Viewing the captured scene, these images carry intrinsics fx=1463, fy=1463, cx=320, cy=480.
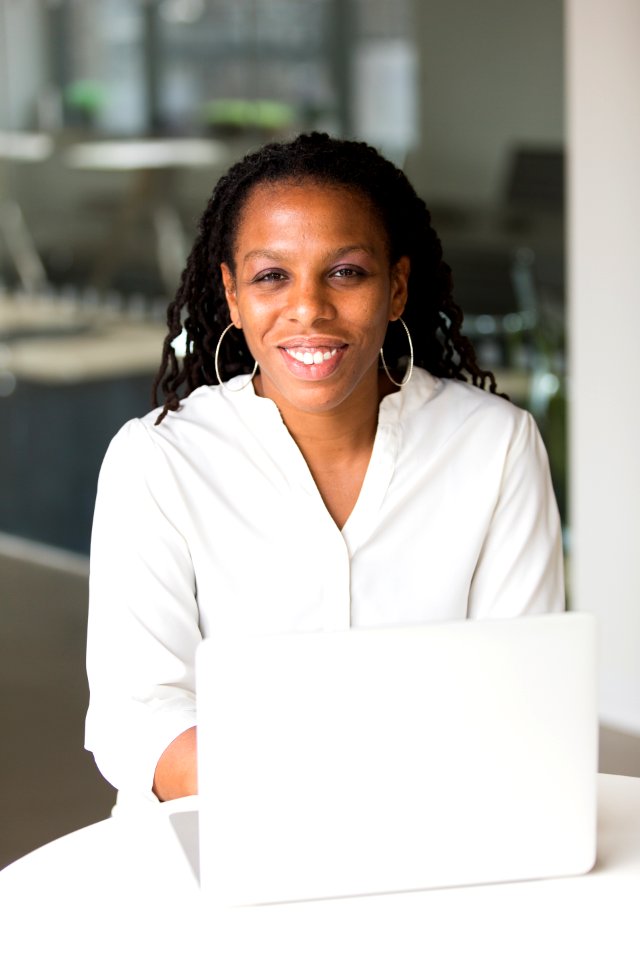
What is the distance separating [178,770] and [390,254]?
28.8 inches

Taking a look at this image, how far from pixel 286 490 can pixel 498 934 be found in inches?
30.3

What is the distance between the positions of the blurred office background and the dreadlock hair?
1801 millimetres

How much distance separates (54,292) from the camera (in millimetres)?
4699

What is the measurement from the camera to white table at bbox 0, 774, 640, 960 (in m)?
1.20

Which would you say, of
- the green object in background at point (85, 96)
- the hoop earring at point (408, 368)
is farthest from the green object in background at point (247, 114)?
the hoop earring at point (408, 368)

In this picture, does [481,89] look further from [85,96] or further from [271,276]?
[271,276]

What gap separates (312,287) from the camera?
5.83ft

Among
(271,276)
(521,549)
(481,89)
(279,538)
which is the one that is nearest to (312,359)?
(271,276)

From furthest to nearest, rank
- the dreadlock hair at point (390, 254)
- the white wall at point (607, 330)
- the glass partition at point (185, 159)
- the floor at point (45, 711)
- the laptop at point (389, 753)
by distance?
the glass partition at point (185, 159), the white wall at point (607, 330), the floor at point (45, 711), the dreadlock hair at point (390, 254), the laptop at point (389, 753)

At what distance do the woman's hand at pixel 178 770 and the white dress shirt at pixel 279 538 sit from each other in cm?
11

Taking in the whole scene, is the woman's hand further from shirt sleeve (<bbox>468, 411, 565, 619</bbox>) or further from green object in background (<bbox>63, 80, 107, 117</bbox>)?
green object in background (<bbox>63, 80, 107, 117</bbox>)

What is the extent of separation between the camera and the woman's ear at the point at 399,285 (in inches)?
77.2

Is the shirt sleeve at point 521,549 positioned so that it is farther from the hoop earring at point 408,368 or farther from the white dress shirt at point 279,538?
the hoop earring at point 408,368

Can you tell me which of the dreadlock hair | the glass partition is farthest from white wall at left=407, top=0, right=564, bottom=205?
the dreadlock hair
